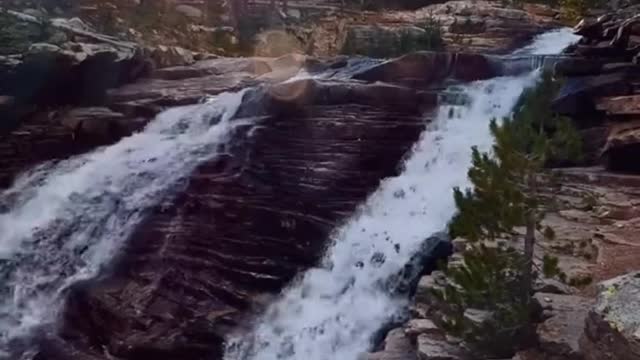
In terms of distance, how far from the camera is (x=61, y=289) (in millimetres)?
13492

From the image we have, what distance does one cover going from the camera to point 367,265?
1262 centimetres

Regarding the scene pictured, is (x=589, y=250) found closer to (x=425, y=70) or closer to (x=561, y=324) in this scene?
(x=561, y=324)

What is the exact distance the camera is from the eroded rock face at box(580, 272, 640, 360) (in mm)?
5832

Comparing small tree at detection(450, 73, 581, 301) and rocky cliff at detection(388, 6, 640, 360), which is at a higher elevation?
small tree at detection(450, 73, 581, 301)

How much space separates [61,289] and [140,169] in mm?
3694

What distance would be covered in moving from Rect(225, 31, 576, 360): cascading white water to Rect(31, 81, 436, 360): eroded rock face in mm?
380

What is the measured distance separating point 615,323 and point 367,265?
6.80m

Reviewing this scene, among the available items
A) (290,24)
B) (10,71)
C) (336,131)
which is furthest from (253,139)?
(290,24)

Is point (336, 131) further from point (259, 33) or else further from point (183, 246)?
point (259, 33)

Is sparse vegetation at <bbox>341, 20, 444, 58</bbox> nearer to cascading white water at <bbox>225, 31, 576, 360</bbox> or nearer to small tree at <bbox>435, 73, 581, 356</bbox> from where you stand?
cascading white water at <bbox>225, 31, 576, 360</bbox>

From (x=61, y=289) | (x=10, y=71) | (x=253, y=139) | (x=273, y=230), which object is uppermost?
(x=10, y=71)

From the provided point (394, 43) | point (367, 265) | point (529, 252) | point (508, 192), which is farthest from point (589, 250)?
point (394, 43)

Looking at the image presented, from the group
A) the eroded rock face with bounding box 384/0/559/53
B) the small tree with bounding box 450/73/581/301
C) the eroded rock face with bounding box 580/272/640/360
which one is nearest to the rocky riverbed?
the eroded rock face with bounding box 580/272/640/360

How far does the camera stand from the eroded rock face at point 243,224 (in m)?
12.2
